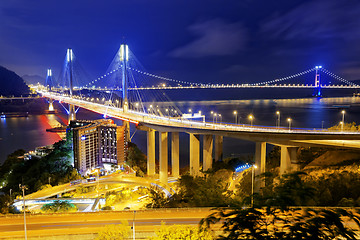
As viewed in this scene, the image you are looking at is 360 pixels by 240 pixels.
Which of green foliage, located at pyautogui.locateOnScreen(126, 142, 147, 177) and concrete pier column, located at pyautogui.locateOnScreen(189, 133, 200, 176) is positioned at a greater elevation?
concrete pier column, located at pyautogui.locateOnScreen(189, 133, 200, 176)


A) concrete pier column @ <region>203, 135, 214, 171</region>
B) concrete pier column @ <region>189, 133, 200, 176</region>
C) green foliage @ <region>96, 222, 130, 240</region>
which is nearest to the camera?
green foliage @ <region>96, 222, 130, 240</region>

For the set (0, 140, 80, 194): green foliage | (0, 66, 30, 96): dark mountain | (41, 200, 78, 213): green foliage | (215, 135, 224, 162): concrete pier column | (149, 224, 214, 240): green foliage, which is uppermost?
(0, 66, 30, 96): dark mountain

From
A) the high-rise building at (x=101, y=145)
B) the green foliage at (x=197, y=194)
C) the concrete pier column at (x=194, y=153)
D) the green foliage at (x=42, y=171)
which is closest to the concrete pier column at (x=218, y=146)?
the concrete pier column at (x=194, y=153)

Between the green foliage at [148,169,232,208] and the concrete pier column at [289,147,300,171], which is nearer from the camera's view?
the green foliage at [148,169,232,208]

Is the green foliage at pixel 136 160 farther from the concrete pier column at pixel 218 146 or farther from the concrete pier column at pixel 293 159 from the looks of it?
the concrete pier column at pixel 293 159

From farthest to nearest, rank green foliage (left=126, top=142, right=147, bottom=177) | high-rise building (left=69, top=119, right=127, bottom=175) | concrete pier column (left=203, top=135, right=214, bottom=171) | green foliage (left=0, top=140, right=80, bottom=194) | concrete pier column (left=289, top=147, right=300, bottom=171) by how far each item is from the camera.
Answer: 1. green foliage (left=126, top=142, right=147, bottom=177)
2. high-rise building (left=69, top=119, right=127, bottom=175)
3. concrete pier column (left=203, top=135, right=214, bottom=171)
4. green foliage (left=0, top=140, right=80, bottom=194)
5. concrete pier column (left=289, top=147, right=300, bottom=171)

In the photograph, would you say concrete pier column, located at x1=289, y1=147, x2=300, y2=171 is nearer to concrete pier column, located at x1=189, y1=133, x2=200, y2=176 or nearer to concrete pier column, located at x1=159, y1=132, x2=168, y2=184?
concrete pier column, located at x1=189, y1=133, x2=200, y2=176

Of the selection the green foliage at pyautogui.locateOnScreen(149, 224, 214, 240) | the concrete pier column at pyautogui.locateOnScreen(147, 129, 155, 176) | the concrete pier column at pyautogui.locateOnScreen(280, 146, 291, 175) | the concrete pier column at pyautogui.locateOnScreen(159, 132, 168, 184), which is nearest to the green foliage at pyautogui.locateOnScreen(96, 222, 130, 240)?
the green foliage at pyautogui.locateOnScreen(149, 224, 214, 240)
